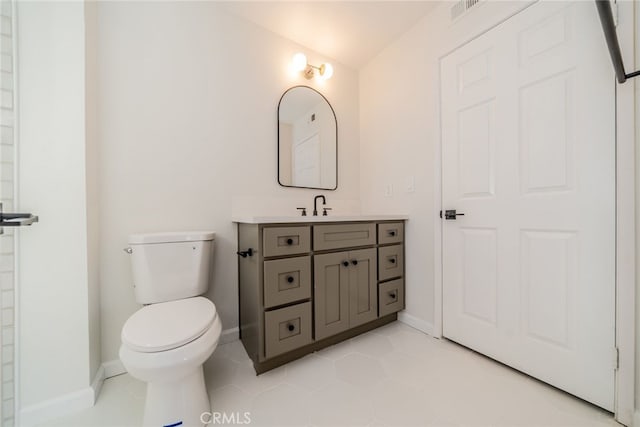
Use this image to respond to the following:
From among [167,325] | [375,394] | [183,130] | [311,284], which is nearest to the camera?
[167,325]

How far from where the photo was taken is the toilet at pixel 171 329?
2.82 feet

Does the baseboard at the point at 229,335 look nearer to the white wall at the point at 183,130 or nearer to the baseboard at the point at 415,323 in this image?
the white wall at the point at 183,130

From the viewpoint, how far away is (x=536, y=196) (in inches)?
47.4

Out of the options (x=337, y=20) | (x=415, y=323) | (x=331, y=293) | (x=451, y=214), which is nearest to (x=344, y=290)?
(x=331, y=293)

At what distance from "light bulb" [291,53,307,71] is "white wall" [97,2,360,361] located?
0.06 m

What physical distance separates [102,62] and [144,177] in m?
0.63

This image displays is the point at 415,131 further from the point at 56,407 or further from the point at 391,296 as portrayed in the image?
the point at 56,407

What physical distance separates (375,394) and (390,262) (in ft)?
2.72

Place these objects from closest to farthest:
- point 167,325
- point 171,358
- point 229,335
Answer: point 171,358 → point 167,325 → point 229,335

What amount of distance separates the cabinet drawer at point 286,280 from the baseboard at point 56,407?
0.85 m

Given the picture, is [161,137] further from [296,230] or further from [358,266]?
[358,266]

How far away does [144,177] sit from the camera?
140 cm

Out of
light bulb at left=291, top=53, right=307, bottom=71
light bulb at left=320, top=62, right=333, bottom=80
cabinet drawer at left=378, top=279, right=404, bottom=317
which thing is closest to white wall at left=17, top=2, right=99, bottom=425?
light bulb at left=291, top=53, right=307, bottom=71

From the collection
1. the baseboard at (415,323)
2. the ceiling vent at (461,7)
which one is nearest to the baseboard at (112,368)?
the baseboard at (415,323)
